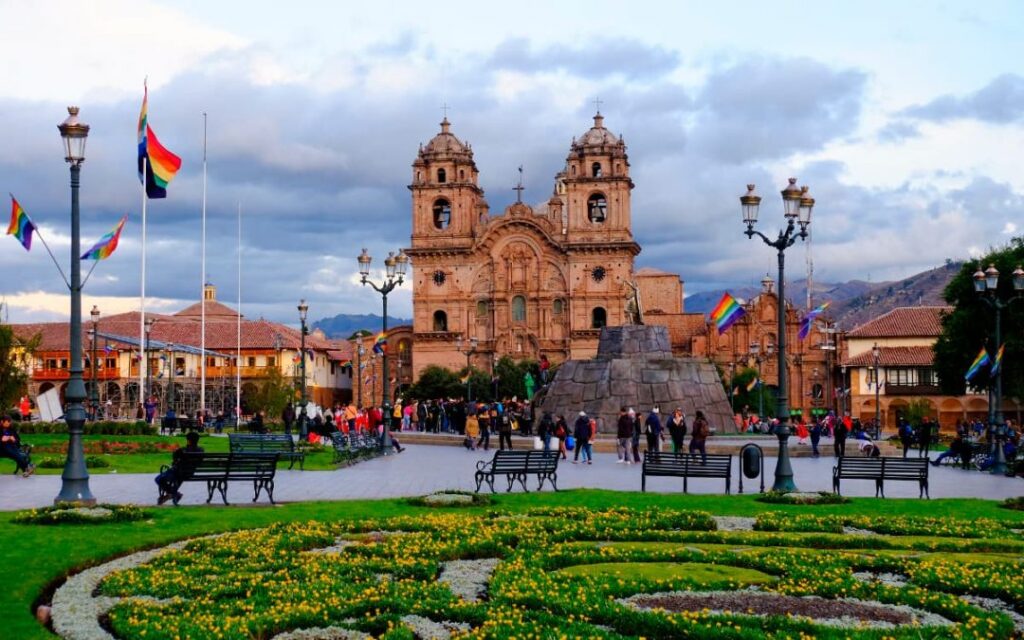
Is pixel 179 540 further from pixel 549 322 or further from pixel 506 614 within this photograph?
pixel 549 322

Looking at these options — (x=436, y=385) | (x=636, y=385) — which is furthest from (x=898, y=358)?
(x=636, y=385)

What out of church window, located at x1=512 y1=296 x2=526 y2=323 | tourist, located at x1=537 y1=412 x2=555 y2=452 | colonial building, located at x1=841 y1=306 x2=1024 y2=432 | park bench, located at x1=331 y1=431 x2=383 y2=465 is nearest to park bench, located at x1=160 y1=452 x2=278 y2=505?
park bench, located at x1=331 y1=431 x2=383 y2=465

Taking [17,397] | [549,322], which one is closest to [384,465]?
[17,397]

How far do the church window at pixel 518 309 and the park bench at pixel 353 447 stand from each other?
5565 cm

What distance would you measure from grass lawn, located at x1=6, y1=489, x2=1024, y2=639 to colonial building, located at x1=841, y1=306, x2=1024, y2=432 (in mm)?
58307

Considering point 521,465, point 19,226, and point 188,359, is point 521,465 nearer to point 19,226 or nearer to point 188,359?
point 19,226

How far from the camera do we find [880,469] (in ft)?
62.6

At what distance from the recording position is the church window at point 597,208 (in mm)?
88812

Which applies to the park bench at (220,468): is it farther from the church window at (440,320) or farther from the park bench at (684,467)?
the church window at (440,320)

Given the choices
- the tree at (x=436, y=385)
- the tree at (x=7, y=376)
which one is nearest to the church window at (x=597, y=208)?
the tree at (x=436, y=385)

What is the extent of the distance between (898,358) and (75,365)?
6834 centimetres

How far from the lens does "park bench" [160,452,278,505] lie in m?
17.0

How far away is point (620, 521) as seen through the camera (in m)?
14.3

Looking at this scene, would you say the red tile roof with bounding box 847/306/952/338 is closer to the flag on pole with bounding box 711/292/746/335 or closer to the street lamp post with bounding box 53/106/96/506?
the flag on pole with bounding box 711/292/746/335
